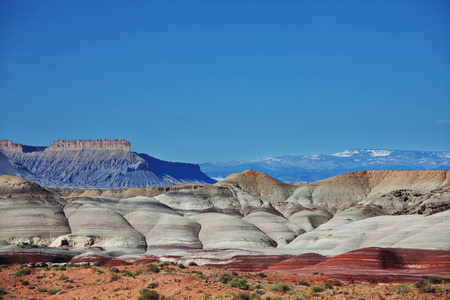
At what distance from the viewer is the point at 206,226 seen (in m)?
130

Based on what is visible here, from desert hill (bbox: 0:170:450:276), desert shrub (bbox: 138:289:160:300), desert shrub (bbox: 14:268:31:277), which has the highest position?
desert hill (bbox: 0:170:450:276)

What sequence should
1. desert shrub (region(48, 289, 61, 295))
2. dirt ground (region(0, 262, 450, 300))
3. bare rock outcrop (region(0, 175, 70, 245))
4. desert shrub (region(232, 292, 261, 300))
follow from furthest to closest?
bare rock outcrop (region(0, 175, 70, 245)) → desert shrub (region(48, 289, 61, 295)) → dirt ground (region(0, 262, 450, 300)) → desert shrub (region(232, 292, 261, 300))

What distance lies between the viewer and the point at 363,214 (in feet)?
481

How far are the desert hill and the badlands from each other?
0.83 feet

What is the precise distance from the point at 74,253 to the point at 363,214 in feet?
250

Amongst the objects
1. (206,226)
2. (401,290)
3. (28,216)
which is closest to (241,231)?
(206,226)

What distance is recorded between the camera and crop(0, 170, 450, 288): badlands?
243ft

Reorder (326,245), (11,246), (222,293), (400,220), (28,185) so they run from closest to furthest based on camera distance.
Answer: (222,293), (11,246), (326,245), (400,220), (28,185)

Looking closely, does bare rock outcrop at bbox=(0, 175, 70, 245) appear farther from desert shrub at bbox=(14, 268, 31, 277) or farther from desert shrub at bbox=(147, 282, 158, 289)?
desert shrub at bbox=(147, 282, 158, 289)

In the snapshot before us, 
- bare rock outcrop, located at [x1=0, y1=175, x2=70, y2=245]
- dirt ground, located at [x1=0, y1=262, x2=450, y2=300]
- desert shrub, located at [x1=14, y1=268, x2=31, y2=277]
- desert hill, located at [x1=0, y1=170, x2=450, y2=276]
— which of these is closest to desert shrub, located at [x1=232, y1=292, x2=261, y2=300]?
dirt ground, located at [x1=0, y1=262, x2=450, y2=300]

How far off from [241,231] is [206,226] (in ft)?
35.6

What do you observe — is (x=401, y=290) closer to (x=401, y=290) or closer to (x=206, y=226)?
(x=401, y=290)

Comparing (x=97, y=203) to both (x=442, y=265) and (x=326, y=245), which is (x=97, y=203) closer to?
(x=326, y=245)

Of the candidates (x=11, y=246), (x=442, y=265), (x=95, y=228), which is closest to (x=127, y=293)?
(x=442, y=265)
